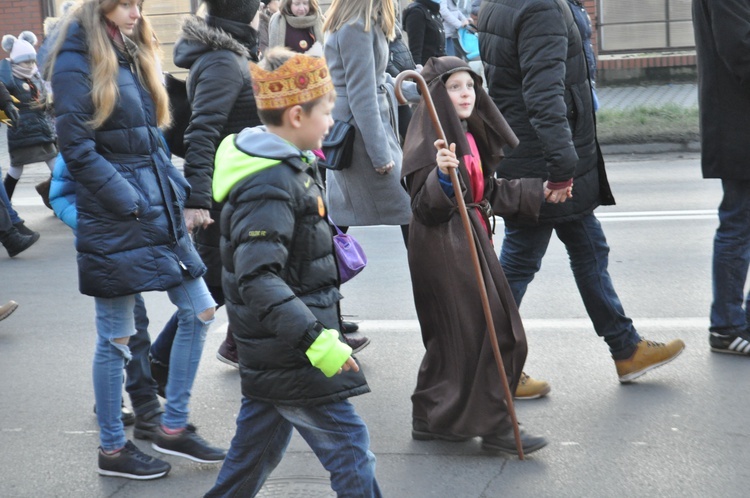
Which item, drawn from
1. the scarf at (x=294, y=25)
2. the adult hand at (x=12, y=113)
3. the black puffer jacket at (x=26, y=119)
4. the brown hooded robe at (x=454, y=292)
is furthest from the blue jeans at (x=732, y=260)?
the black puffer jacket at (x=26, y=119)

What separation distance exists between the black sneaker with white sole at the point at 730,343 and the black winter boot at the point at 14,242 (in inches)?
219

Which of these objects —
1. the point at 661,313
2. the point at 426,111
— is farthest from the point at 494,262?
the point at 661,313

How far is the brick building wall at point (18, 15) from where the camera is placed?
782 inches

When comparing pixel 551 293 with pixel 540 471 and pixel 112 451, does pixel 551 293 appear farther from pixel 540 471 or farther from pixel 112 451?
pixel 112 451

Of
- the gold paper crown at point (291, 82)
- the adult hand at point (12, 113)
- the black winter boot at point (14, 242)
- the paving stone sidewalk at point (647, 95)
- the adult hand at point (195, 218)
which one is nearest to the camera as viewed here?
the gold paper crown at point (291, 82)

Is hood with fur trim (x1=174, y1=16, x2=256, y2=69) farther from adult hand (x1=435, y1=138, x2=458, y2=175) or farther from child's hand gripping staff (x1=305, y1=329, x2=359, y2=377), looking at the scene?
child's hand gripping staff (x1=305, y1=329, x2=359, y2=377)

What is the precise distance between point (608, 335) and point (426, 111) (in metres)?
1.39

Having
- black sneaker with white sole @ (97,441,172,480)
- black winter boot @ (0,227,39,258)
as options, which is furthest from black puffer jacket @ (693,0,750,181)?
black winter boot @ (0,227,39,258)

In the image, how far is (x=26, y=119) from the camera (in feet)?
34.2

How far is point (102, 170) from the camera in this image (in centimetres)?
396

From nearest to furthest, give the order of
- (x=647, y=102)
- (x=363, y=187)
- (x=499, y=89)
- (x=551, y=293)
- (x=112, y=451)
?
(x=112, y=451), (x=499, y=89), (x=363, y=187), (x=551, y=293), (x=647, y=102)

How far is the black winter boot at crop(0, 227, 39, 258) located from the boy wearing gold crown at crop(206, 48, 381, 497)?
19.2 ft

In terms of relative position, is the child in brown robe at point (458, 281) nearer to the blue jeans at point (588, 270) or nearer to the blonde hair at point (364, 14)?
the blue jeans at point (588, 270)

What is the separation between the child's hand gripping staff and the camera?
3033 mm
